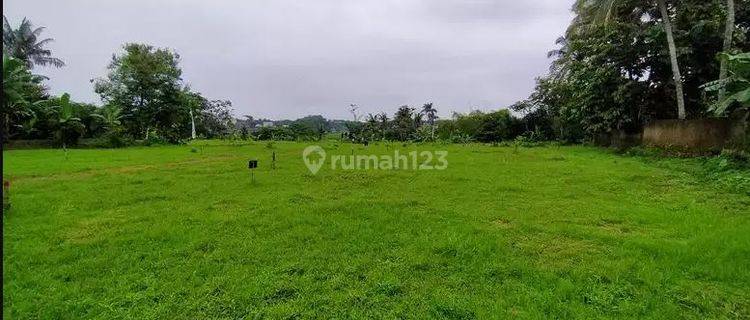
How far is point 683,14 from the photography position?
567 inches

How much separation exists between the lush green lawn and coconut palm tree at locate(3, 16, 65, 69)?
27.4m

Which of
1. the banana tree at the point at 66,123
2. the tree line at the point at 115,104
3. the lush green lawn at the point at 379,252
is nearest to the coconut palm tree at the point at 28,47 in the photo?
the tree line at the point at 115,104

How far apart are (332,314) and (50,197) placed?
686 centimetres

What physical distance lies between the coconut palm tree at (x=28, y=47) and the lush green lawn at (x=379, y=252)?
1077 inches

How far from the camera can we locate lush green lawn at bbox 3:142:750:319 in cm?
364

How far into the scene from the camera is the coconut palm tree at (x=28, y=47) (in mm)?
28078

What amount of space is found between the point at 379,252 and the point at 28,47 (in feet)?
120

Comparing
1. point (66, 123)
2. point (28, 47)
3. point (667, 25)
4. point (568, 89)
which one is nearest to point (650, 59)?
point (667, 25)

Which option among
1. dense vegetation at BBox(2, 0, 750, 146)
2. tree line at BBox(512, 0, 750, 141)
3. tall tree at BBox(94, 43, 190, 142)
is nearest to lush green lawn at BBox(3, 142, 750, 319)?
dense vegetation at BBox(2, 0, 750, 146)

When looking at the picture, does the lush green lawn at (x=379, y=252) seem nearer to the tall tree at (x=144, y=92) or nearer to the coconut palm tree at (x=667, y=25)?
the coconut palm tree at (x=667, y=25)

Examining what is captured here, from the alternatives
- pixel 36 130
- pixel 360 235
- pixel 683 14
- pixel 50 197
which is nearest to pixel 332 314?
pixel 360 235

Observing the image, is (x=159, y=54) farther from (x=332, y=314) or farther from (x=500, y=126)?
(x=332, y=314)

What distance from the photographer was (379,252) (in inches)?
188

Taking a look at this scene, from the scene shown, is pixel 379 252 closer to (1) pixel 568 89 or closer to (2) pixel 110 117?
(1) pixel 568 89
